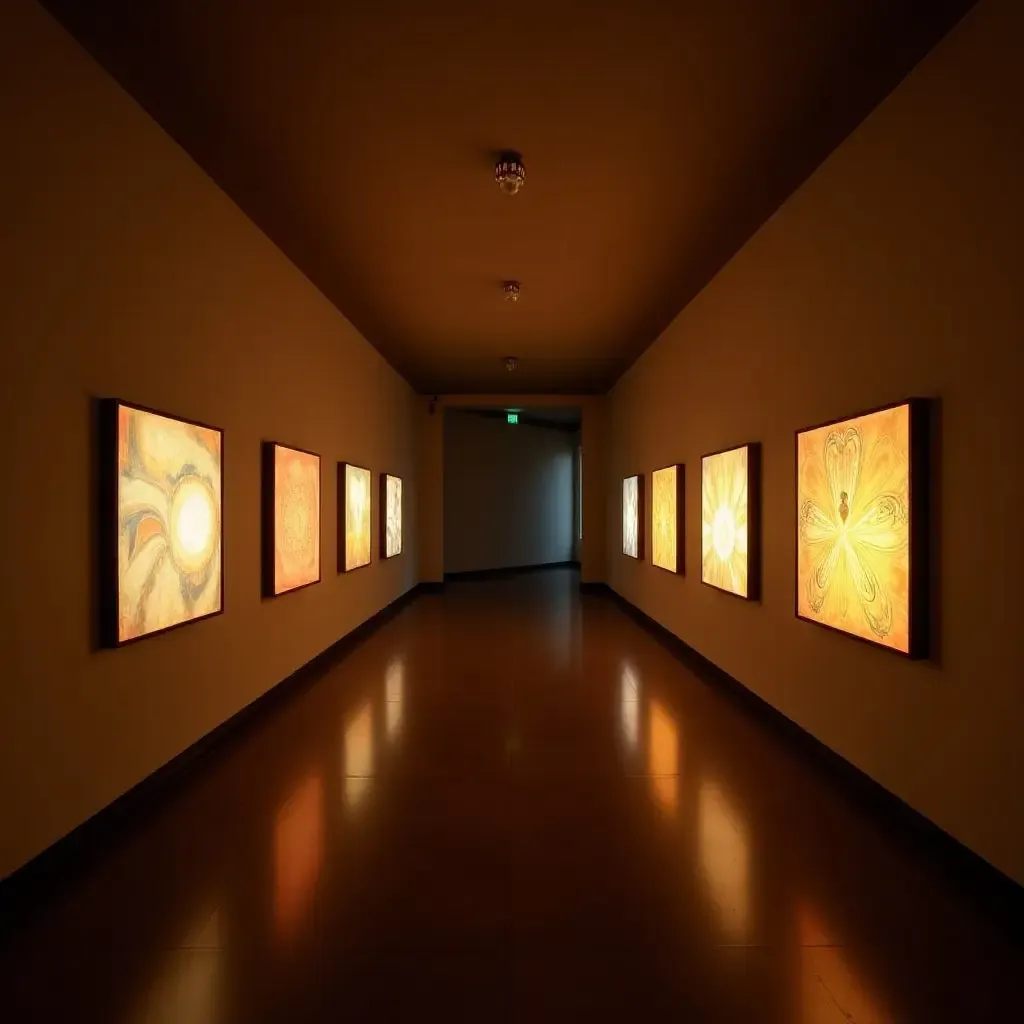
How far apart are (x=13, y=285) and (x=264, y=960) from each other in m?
2.60

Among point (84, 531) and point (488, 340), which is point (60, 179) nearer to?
point (84, 531)

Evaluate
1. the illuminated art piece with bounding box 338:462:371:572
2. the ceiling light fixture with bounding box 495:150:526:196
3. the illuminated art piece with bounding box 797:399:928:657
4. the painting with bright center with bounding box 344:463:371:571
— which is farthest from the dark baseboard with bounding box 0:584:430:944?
the ceiling light fixture with bounding box 495:150:526:196

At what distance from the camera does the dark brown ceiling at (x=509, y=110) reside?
264 centimetres

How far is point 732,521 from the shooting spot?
A: 496 cm

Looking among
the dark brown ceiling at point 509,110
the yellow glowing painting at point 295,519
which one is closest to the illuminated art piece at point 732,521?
the dark brown ceiling at point 509,110

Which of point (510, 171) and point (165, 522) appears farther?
point (510, 171)

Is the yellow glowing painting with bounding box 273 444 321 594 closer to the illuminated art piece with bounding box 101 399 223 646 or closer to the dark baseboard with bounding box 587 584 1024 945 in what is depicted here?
the illuminated art piece with bounding box 101 399 223 646

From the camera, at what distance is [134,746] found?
3064 mm

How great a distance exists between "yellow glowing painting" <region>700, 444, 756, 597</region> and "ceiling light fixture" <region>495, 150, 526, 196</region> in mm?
2444

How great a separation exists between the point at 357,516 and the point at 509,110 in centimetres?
471

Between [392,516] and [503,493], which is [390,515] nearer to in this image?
[392,516]

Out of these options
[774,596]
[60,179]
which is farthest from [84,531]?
[774,596]

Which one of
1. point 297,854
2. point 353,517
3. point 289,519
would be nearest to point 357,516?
point 353,517

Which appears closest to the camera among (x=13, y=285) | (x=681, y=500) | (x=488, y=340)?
(x=13, y=285)
